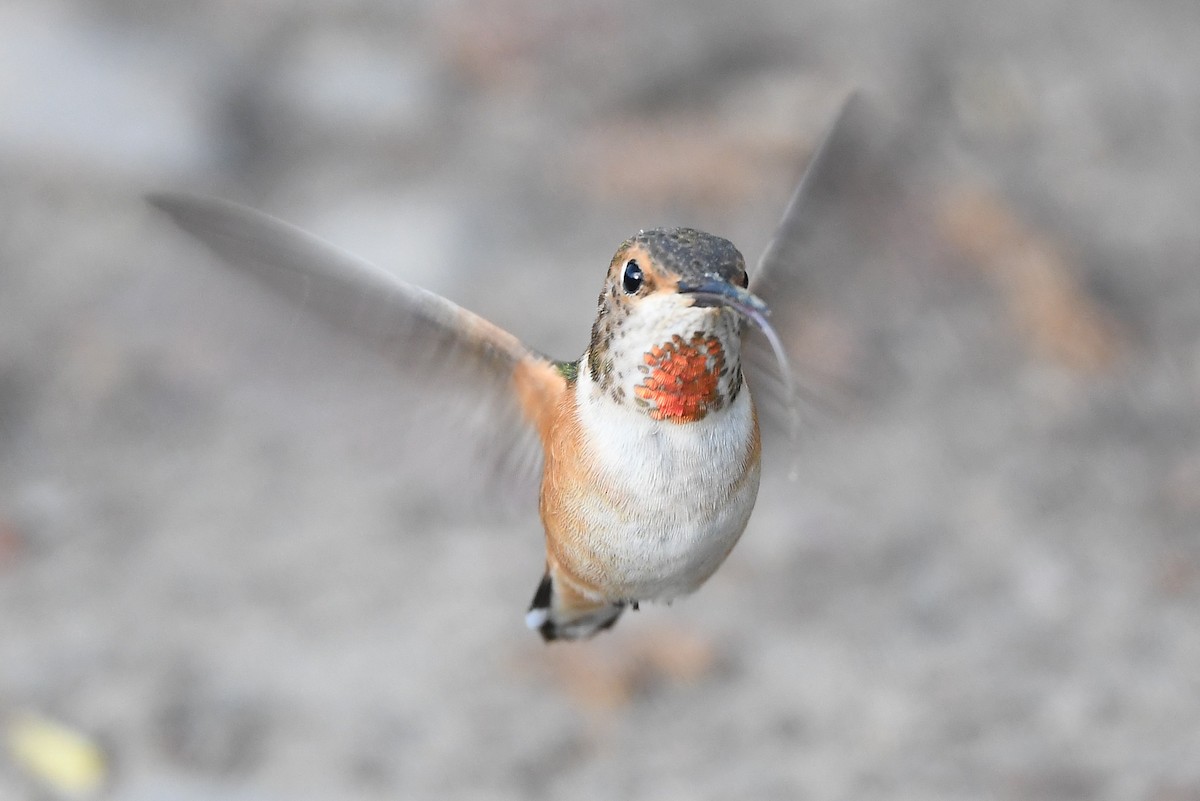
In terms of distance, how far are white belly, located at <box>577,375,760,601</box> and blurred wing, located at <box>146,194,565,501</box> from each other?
192 mm

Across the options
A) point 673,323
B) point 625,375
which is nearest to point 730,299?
point 673,323

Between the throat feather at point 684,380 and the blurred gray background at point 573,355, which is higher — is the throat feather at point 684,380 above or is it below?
below

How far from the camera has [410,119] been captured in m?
5.03

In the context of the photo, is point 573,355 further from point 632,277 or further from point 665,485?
point 632,277

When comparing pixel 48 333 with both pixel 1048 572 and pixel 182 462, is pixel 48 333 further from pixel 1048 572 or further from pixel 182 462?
pixel 1048 572

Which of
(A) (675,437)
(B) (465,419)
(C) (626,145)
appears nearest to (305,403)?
(B) (465,419)

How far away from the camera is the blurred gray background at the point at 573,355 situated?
3129 millimetres

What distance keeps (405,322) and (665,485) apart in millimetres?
411

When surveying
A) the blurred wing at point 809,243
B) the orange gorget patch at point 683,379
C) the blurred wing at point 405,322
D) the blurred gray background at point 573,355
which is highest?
the blurred gray background at point 573,355

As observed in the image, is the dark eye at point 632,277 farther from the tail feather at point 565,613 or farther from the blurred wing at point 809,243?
the tail feather at point 565,613

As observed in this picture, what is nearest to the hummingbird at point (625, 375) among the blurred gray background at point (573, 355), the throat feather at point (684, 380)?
the throat feather at point (684, 380)

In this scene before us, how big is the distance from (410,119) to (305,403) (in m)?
3.43

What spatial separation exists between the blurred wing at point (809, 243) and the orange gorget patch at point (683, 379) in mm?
151

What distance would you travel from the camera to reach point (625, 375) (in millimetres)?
1368
